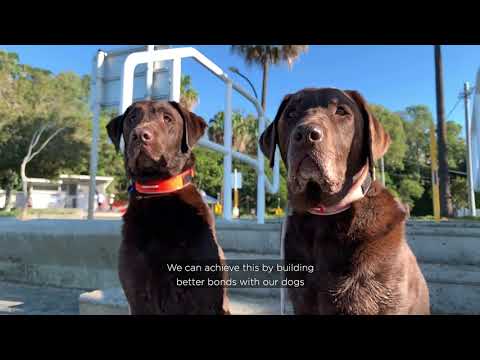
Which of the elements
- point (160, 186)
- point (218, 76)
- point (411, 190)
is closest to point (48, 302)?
point (160, 186)

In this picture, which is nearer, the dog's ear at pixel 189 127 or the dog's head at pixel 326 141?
the dog's head at pixel 326 141

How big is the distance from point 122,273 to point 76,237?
2272 mm

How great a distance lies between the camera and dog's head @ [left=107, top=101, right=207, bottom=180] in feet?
7.13

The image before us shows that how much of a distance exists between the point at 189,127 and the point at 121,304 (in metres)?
1.53

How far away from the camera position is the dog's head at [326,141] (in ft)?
5.44

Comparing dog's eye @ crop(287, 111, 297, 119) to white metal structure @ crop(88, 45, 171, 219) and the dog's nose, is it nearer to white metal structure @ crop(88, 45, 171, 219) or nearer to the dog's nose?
the dog's nose

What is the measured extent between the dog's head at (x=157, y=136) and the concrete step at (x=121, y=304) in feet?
3.78

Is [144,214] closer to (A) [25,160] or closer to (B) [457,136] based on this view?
(A) [25,160]

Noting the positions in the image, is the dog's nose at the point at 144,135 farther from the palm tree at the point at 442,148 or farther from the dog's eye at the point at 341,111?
the palm tree at the point at 442,148

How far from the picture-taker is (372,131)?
1.87 metres

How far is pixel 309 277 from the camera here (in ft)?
5.87

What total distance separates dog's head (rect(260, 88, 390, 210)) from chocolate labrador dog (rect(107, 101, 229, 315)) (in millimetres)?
689

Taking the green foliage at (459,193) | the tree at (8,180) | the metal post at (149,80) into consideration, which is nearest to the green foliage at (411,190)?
the green foliage at (459,193)

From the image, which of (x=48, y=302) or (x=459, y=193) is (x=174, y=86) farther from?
(x=459, y=193)
